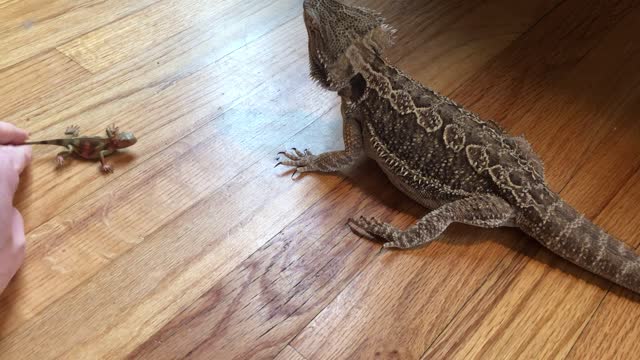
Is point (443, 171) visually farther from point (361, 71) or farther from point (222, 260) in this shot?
point (222, 260)

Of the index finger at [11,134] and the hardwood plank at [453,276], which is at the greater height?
the index finger at [11,134]

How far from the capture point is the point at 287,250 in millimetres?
1961

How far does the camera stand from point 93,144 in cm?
211

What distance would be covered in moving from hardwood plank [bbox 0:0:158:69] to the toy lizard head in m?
0.70

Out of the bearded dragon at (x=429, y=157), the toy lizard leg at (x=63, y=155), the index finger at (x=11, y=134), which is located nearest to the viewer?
the bearded dragon at (x=429, y=157)

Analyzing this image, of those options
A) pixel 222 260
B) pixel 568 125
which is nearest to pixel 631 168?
pixel 568 125

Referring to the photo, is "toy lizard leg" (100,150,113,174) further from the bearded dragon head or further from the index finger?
the bearded dragon head

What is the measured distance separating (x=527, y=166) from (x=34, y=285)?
66.7 inches

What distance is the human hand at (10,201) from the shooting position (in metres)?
1.76

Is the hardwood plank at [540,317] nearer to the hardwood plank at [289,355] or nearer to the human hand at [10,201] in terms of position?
the hardwood plank at [289,355]

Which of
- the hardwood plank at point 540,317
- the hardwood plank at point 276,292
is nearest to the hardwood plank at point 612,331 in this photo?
the hardwood plank at point 540,317

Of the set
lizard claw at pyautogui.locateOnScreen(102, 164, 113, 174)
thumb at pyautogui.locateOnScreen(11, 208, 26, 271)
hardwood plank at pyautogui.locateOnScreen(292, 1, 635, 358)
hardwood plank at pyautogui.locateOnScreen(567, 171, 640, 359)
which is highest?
thumb at pyautogui.locateOnScreen(11, 208, 26, 271)

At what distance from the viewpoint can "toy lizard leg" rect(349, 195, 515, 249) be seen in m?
1.90

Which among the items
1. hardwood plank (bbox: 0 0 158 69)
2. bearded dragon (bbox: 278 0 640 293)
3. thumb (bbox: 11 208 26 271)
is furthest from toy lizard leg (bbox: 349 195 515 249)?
hardwood plank (bbox: 0 0 158 69)
